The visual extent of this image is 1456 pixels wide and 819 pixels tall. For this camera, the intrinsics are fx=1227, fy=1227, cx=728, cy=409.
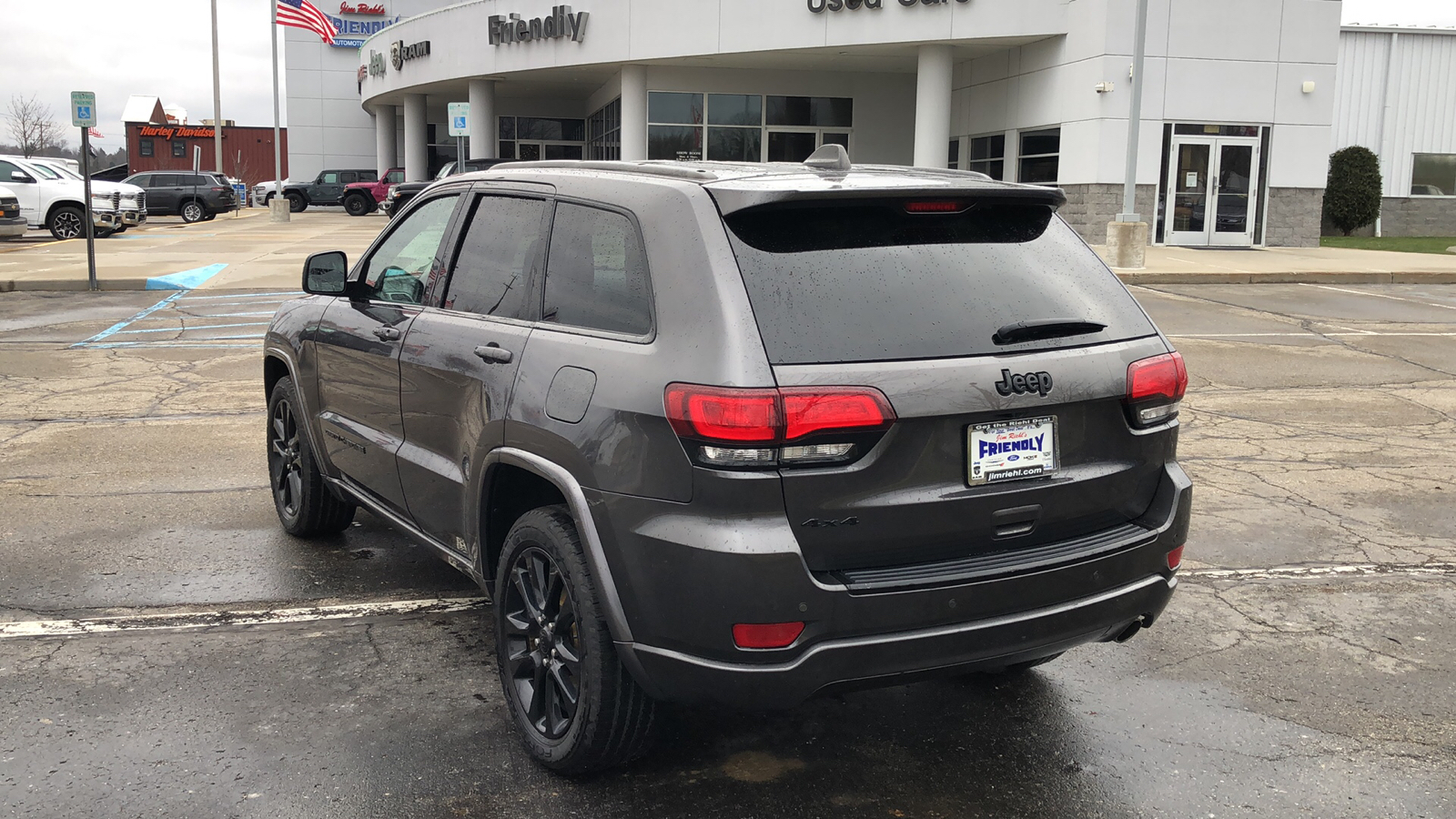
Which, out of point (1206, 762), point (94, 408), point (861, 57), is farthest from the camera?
point (861, 57)

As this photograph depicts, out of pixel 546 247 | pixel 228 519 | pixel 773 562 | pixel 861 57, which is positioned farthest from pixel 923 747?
pixel 861 57

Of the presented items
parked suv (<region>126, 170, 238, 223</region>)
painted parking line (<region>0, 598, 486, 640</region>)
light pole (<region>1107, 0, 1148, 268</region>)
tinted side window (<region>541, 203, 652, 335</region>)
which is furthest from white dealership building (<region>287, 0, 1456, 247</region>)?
tinted side window (<region>541, 203, 652, 335</region>)

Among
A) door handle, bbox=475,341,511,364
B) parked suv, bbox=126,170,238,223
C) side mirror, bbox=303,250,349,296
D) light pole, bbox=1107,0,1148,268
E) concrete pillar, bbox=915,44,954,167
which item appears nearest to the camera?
door handle, bbox=475,341,511,364

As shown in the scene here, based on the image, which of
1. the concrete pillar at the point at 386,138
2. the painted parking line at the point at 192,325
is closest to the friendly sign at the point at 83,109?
the painted parking line at the point at 192,325

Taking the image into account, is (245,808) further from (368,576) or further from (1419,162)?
(1419,162)

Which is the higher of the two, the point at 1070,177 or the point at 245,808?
→ the point at 1070,177

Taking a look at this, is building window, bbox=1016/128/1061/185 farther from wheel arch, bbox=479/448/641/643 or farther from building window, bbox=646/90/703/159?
wheel arch, bbox=479/448/641/643

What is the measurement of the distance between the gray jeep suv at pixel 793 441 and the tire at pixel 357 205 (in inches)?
1829

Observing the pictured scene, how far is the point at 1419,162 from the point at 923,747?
40.4 metres

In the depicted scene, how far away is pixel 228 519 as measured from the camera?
606 cm

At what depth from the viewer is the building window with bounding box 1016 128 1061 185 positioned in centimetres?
2786

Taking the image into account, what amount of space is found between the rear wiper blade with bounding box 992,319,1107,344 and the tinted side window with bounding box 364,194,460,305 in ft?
6.94

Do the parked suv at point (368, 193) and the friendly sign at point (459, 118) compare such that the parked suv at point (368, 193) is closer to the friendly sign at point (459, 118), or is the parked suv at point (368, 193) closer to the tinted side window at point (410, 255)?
the friendly sign at point (459, 118)

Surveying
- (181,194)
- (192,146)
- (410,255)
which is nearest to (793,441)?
(410,255)
